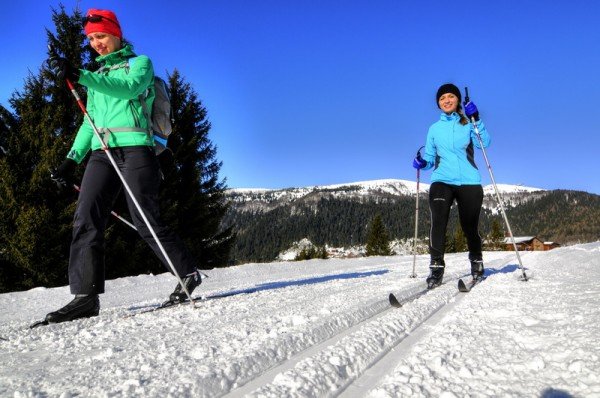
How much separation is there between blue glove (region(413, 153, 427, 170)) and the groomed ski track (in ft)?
7.46

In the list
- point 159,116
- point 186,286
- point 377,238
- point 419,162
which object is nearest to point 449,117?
point 419,162

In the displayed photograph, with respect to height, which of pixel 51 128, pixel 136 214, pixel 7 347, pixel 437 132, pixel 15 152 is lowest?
pixel 7 347

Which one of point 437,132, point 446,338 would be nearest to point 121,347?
point 446,338

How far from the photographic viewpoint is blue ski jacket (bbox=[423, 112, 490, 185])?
4.94 m

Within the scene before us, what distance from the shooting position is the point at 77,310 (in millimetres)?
3041

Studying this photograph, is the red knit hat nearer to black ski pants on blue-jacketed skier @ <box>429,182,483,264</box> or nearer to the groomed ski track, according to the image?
the groomed ski track

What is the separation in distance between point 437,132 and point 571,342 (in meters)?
3.67

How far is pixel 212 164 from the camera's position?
59.0 ft

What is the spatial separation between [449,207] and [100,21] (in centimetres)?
402

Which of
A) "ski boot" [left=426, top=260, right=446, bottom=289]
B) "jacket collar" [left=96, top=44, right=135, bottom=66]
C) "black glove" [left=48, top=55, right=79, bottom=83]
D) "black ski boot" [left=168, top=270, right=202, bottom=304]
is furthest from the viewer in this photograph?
"ski boot" [left=426, top=260, right=446, bottom=289]

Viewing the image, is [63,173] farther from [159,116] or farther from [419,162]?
[419,162]

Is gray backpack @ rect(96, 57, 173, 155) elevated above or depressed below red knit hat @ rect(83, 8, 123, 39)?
below

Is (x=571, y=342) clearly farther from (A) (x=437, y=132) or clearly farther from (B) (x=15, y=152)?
(B) (x=15, y=152)

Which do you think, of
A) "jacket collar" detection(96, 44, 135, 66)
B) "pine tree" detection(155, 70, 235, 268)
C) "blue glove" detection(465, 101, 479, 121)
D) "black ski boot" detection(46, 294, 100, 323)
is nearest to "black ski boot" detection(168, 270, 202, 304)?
"black ski boot" detection(46, 294, 100, 323)
